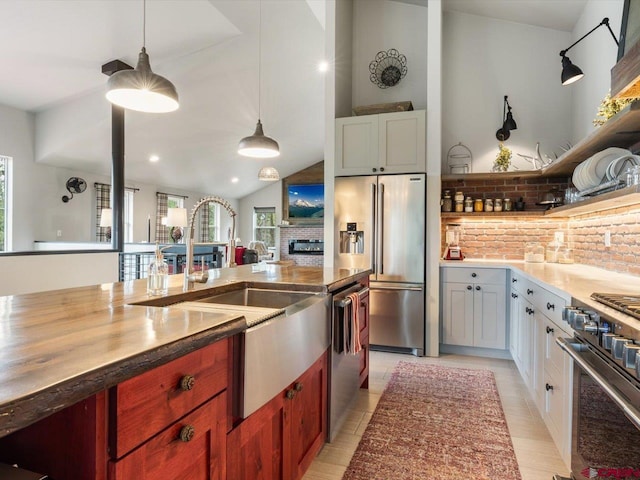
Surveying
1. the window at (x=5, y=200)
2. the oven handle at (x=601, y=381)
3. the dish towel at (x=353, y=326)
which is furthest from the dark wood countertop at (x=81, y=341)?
the window at (x=5, y=200)

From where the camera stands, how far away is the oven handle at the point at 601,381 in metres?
1.08

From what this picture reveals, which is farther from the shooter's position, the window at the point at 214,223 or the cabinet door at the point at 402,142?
the window at the point at 214,223

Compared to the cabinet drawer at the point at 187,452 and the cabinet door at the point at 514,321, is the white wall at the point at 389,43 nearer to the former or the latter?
the cabinet door at the point at 514,321

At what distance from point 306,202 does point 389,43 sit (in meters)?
7.25

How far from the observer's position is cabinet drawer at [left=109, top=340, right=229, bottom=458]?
76 cm

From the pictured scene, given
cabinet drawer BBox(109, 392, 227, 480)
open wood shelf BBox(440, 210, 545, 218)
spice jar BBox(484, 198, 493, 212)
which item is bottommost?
cabinet drawer BBox(109, 392, 227, 480)

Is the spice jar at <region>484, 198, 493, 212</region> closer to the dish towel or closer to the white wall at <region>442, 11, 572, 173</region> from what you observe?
the white wall at <region>442, 11, 572, 173</region>

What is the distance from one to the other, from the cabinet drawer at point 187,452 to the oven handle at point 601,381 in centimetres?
113

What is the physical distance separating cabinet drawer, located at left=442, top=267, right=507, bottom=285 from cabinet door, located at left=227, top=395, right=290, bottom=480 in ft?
8.81

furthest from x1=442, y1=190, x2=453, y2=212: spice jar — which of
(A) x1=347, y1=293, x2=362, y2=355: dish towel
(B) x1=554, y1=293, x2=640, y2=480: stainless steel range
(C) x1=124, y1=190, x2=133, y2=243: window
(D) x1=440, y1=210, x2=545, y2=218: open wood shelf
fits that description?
(C) x1=124, y1=190, x2=133, y2=243: window

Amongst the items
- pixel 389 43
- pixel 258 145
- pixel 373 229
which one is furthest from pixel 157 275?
pixel 389 43

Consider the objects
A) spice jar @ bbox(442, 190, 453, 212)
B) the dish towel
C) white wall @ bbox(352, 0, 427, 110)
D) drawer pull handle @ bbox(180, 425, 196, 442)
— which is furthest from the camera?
white wall @ bbox(352, 0, 427, 110)

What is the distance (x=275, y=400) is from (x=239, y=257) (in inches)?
110

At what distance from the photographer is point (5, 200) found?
604 centimetres
